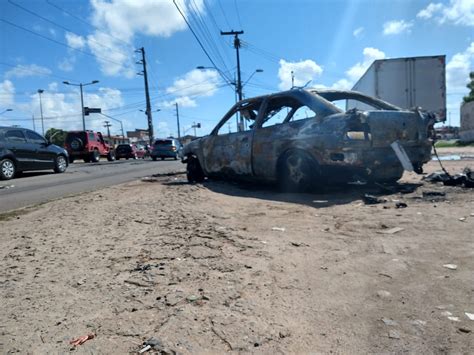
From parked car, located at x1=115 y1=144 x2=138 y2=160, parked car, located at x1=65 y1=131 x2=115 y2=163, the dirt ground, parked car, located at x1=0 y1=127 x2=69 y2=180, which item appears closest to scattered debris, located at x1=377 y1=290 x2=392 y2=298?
the dirt ground

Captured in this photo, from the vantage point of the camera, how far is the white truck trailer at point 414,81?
14.9 meters

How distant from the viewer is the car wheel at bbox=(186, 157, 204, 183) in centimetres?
892

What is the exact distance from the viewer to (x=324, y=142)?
18.5ft

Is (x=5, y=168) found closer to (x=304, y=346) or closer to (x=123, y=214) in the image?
(x=123, y=214)

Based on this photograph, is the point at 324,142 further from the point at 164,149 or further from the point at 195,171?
the point at 164,149

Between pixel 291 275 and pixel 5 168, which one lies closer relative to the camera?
pixel 291 275

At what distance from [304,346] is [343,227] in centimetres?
232

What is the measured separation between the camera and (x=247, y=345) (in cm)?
207

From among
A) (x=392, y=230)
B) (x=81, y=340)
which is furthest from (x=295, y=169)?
(x=81, y=340)

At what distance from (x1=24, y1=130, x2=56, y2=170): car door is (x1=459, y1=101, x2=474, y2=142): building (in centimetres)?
2928

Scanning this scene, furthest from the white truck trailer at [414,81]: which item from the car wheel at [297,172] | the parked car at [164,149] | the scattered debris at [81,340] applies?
the parked car at [164,149]

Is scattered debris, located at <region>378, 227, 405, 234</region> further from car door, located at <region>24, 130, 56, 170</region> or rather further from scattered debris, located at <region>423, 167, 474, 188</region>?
car door, located at <region>24, 130, 56, 170</region>

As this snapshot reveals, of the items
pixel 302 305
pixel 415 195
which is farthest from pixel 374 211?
pixel 302 305

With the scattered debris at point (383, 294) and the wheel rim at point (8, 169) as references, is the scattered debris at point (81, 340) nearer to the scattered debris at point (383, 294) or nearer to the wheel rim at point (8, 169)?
the scattered debris at point (383, 294)
